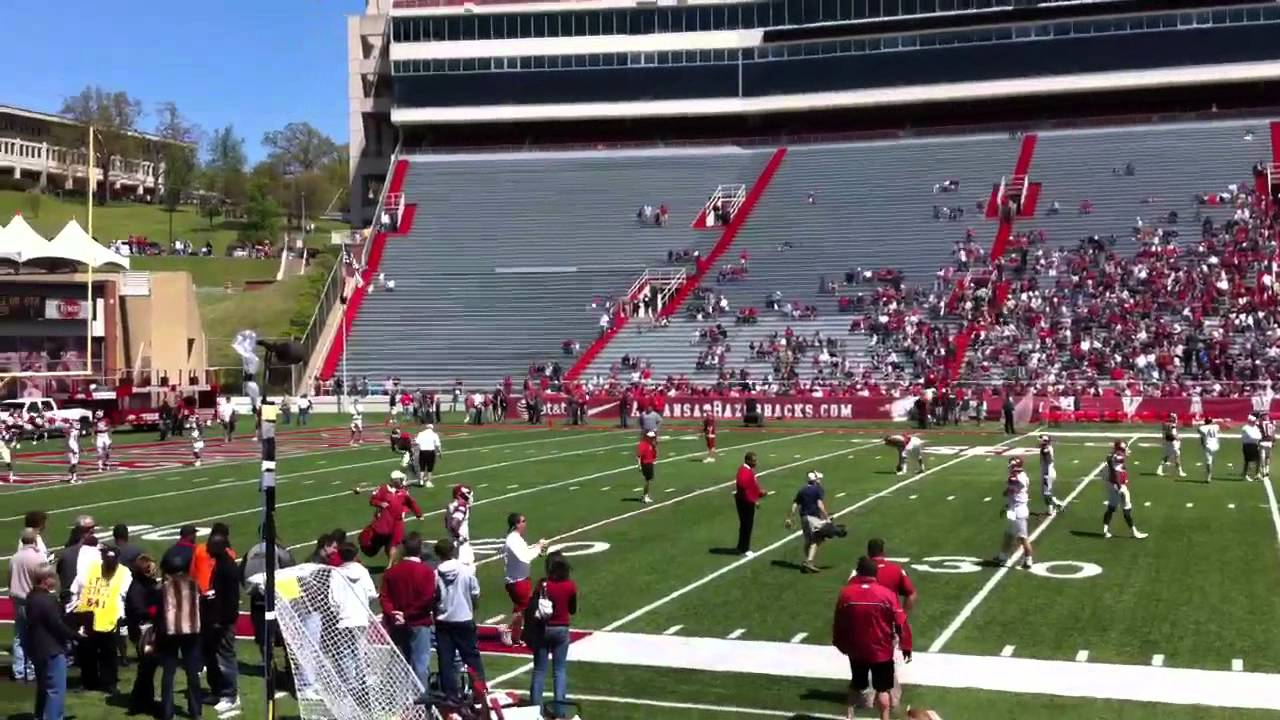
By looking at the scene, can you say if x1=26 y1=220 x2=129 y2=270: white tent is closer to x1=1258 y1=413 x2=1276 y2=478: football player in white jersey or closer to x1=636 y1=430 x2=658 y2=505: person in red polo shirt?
x1=636 y1=430 x2=658 y2=505: person in red polo shirt

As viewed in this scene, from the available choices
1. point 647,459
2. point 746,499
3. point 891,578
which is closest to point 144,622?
point 891,578

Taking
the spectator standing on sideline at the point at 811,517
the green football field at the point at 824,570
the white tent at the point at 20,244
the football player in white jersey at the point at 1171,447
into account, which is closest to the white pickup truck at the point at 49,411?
the white tent at the point at 20,244

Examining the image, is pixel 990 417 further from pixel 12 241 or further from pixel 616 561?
pixel 12 241

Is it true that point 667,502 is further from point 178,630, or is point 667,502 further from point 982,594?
point 178,630

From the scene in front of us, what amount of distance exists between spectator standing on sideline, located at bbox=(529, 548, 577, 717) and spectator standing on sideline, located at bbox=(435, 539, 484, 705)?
0.53 meters

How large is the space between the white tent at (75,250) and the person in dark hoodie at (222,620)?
40986 millimetres

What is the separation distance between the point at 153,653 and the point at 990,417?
119ft

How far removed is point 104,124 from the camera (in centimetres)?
12769

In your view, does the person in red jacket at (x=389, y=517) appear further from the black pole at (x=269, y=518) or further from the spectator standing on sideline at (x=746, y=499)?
the black pole at (x=269, y=518)

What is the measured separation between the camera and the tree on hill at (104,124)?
Answer: 411ft

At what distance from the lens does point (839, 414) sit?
151 feet

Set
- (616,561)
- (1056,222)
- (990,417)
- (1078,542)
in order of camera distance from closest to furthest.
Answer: (616,561)
(1078,542)
(990,417)
(1056,222)

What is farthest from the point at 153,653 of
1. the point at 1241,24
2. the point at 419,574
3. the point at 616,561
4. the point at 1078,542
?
the point at 1241,24

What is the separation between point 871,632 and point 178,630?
5511mm
